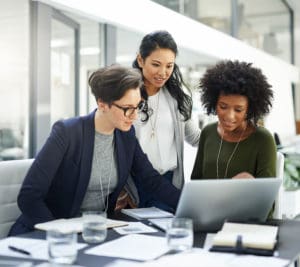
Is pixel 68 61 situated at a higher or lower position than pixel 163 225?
higher

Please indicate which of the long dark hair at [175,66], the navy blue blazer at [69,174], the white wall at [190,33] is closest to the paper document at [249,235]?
the navy blue blazer at [69,174]

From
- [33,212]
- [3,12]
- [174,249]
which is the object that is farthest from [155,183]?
[3,12]

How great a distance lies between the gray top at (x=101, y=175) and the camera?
204 cm

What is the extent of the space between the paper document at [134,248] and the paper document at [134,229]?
0.06 metres

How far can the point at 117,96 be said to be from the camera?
1.95 meters

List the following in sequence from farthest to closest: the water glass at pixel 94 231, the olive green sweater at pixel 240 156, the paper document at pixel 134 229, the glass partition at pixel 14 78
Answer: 1. the glass partition at pixel 14 78
2. the olive green sweater at pixel 240 156
3. the paper document at pixel 134 229
4. the water glass at pixel 94 231

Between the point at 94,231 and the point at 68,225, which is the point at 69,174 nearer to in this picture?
the point at 68,225

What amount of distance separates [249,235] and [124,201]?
0.95 metres

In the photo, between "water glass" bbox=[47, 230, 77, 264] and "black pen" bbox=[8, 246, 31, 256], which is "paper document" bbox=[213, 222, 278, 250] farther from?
"black pen" bbox=[8, 246, 31, 256]

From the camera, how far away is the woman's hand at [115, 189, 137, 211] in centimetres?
234

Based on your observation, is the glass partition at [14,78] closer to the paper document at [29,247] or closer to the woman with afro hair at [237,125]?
the woman with afro hair at [237,125]

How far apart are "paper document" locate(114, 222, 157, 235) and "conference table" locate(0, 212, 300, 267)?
0.08ft

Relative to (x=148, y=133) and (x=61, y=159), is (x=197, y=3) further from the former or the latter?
(x=61, y=159)

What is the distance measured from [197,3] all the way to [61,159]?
3928 millimetres
